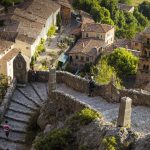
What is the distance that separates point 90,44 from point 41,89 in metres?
39.7

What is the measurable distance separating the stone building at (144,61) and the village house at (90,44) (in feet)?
26.1

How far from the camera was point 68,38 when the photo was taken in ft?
218

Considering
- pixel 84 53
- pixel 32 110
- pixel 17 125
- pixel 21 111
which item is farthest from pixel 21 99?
pixel 84 53

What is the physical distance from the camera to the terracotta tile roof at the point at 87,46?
207 feet

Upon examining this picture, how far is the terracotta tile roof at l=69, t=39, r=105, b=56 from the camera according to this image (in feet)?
207

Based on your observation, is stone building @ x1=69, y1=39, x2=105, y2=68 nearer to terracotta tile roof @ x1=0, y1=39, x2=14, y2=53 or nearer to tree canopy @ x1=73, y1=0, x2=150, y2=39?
terracotta tile roof @ x1=0, y1=39, x2=14, y2=53

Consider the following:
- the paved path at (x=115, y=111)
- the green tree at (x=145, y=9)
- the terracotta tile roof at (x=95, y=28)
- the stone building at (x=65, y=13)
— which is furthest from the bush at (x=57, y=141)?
the green tree at (x=145, y=9)

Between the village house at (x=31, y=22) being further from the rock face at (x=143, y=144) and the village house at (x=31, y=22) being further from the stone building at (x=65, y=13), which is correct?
the rock face at (x=143, y=144)

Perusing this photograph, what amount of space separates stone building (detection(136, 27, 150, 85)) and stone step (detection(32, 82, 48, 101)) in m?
30.3

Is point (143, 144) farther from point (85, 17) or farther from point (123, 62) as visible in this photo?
point (85, 17)

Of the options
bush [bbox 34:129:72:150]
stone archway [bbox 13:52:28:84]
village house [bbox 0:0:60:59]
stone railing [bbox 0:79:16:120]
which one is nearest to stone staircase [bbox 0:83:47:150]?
stone railing [bbox 0:79:16:120]

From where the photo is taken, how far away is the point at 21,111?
24.2 meters

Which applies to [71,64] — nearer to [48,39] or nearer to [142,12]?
[48,39]

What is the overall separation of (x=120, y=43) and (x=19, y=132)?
157 ft
